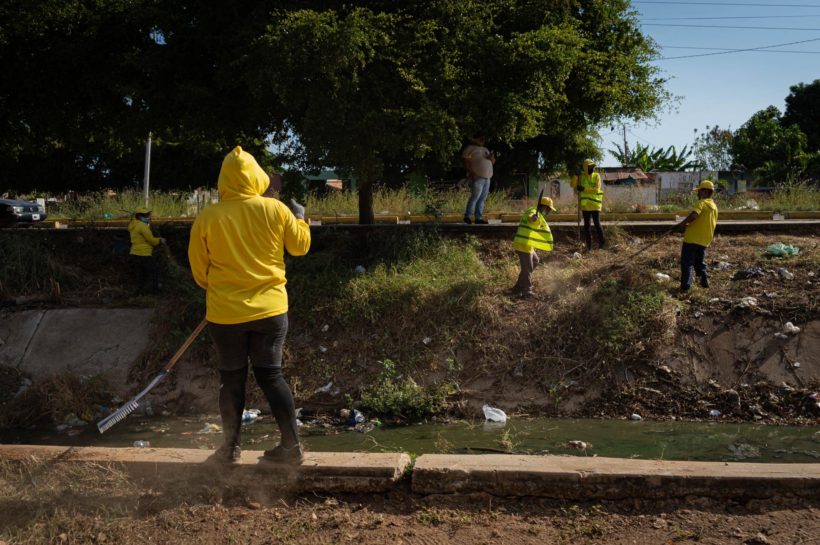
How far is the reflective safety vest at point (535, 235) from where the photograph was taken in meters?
7.50

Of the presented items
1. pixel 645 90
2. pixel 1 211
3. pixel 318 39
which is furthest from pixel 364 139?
pixel 1 211

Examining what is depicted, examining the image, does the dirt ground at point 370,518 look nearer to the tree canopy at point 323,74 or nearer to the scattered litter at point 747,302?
the scattered litter at point 747,302

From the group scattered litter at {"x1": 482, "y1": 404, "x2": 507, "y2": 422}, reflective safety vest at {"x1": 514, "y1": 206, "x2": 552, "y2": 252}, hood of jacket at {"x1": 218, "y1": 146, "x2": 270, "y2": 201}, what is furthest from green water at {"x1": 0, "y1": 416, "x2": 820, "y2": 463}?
hood of jacket at {"x1": 218, "y1": 146, "x2": 270, "y2": 201}

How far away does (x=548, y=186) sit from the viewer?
30.3 metres

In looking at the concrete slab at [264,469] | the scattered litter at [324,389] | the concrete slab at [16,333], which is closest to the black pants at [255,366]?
the concrete slab at [264,469]

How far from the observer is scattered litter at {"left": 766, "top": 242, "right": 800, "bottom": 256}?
8312 mm

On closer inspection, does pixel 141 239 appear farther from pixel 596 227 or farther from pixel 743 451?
pixel 743 451

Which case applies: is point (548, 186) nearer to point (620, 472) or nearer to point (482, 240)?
point (482, 240)

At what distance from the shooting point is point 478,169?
9914 mm

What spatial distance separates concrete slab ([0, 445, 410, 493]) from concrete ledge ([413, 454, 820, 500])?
22cm

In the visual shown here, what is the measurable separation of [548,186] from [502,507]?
28.1 meters

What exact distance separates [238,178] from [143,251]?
227 inches

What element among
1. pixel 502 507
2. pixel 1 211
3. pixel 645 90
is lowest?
pixel 502 507

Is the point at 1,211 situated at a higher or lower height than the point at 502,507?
higher
